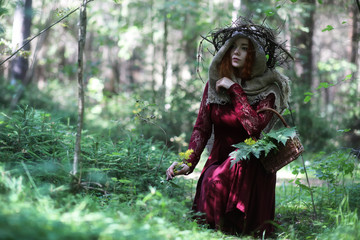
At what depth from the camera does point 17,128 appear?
3756 mm

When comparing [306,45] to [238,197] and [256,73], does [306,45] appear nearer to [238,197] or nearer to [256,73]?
[256,73]

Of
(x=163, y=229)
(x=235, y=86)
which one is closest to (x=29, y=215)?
(x=163, y=229)

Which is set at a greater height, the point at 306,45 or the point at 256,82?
the point at 306,45

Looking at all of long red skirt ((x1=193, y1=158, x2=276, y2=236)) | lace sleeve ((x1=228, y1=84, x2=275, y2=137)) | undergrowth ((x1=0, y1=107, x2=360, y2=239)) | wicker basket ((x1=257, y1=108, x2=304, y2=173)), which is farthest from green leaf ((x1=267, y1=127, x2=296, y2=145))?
undergrowth ((x1=0, y1=107, x2=360, y2=239))

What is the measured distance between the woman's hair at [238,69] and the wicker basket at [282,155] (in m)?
0.49

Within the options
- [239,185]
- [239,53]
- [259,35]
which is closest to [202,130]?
[239,185]

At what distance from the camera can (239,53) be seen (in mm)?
3553

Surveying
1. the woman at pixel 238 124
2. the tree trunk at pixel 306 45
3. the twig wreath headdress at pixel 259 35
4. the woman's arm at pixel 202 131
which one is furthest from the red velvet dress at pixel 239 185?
the tree trunk at pixel 306 45

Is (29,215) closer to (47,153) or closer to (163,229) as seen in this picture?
(163,229)

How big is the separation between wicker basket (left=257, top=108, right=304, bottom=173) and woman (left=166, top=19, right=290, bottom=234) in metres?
0.14

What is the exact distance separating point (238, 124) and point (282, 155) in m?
0.54

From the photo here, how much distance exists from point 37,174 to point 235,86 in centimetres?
194

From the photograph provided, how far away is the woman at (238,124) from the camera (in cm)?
335

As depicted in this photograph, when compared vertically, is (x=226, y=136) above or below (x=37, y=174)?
above
